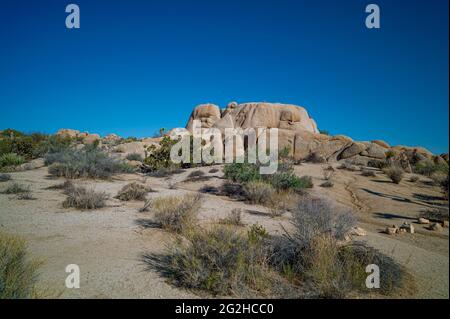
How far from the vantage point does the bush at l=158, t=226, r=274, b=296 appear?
3281 mm

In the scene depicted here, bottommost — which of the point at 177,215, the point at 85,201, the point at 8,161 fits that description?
the point at 177,215

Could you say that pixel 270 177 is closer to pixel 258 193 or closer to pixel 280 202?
pixel 280 202

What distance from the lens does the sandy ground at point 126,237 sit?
3.41 meters

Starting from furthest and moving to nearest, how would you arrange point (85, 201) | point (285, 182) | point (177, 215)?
point (285, 182)
point (85, 201)
point (177, 215)

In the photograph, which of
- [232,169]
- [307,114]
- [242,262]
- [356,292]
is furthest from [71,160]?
[307,114]

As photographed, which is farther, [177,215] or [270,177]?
[270,177]

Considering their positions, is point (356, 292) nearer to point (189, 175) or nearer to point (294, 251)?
point (294, 251)

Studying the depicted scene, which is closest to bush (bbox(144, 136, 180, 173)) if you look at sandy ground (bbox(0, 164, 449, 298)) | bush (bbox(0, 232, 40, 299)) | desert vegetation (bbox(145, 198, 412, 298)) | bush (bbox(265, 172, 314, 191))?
sandy ground (bbox(0, 164, 449, 298))

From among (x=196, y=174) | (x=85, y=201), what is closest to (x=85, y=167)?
(x=196, y=174)

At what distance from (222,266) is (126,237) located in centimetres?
256

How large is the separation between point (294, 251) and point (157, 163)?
43.0 feet

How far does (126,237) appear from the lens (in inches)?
206

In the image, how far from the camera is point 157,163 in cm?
1603

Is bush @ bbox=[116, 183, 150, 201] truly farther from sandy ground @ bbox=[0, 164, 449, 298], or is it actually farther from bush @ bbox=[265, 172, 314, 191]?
bush @ bbox=[265, 172, 314, 191]
